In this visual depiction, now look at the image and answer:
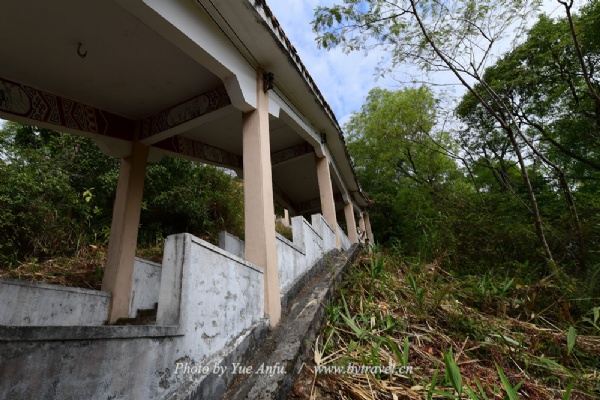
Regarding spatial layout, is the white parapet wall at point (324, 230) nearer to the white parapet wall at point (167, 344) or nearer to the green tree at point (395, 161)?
the white parapet wall at point (167, 344)

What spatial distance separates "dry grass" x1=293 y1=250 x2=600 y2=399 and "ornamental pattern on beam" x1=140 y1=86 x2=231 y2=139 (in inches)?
114

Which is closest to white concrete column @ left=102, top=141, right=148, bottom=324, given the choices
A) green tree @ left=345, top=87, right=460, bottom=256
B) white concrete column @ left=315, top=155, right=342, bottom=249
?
white concrete column @ left=315, top=155, right=342, bottom=249

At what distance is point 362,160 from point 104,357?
50.7 feet

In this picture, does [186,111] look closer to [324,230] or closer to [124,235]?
[124,235]

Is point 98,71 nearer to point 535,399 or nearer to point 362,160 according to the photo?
point 535,399

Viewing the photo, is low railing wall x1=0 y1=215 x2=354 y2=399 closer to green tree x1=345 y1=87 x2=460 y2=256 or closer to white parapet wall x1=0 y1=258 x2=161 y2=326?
white parapet wall x1=0 y1=258 x2=161 y2=326

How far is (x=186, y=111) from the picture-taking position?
4430mm

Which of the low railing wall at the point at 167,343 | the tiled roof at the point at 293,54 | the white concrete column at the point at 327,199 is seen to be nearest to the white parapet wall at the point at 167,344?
the low railing wall at the point at 167,343

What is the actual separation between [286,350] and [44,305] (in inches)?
104

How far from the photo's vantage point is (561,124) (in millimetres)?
9133

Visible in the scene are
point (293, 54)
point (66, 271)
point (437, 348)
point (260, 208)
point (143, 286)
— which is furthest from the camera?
point (66, 271)

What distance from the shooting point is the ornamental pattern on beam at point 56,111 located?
3.68 meters

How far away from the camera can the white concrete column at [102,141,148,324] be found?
4160 millimetres

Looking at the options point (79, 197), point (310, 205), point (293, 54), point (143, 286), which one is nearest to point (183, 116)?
point (293, 54)
